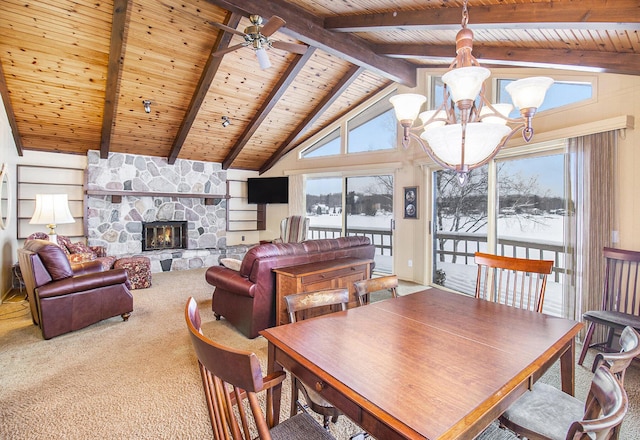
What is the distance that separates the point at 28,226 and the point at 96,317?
3.57 m

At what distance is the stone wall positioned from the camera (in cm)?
626

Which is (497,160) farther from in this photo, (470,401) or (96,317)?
(96,317)

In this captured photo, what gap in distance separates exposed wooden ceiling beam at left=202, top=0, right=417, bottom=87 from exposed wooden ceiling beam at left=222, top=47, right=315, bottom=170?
10.0 inches


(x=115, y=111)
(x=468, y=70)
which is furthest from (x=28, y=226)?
(x=468, y=70)

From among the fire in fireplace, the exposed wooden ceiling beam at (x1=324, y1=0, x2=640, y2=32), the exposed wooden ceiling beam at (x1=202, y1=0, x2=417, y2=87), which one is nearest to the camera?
the exposed wooden ceiling beam at (x1=324, y1=0, x2=640, y2=32)

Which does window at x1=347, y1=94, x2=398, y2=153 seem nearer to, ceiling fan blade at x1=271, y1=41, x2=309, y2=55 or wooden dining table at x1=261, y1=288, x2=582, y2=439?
ceiling fan blade at x1=271, y1=41, x2=309, y2=55

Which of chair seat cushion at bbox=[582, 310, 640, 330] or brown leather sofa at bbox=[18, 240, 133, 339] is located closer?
chair seat cushion at bbox=[582, 310, 640, 330]

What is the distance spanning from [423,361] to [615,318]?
2.39 metres

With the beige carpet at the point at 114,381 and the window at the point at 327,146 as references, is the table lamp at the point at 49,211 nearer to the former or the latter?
the beige carpet at the point at 114,381

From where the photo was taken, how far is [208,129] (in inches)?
251

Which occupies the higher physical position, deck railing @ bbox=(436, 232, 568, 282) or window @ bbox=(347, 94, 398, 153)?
window @ bbox=(347, 94, 398, 153)

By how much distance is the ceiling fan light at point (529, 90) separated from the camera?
185cm

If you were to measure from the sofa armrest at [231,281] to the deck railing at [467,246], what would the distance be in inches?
132

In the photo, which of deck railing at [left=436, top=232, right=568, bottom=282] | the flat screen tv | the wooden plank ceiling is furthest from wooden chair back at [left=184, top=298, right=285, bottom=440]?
the flat screen tv
